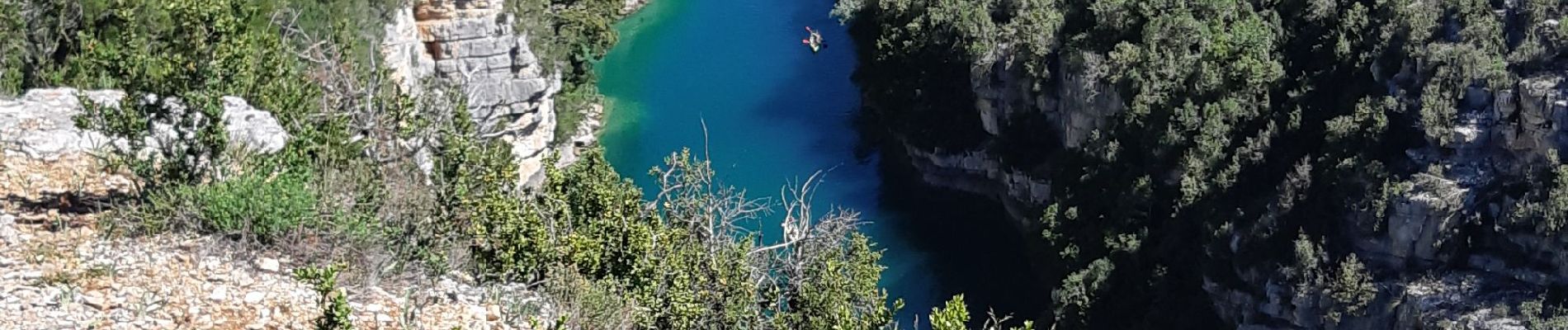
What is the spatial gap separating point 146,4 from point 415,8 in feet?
33.8

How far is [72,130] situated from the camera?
13.4m

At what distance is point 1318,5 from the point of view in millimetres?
27172

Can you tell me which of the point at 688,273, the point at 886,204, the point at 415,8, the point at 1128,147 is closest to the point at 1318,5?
the point at 1128,147

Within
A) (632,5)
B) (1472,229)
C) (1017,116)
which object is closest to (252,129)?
Result: (1472,229)

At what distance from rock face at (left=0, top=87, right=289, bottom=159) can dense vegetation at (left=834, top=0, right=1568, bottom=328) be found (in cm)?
1572

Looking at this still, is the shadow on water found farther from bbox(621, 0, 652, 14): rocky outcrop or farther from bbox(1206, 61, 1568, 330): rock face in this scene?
bbox(621, 0, 652, 14): rocky outcrop

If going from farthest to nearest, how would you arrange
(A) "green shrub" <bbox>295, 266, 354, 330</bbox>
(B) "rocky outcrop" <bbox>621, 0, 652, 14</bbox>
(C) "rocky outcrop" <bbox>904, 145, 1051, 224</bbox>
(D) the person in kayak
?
(B) "rocky outcrop" <bbox>621, 0, 652, 14</bbox> < (D) the person in kayak < (C) "rocky outcrop" <bbox>904, 145, 1051, 224</bbox> < (A) "green shrub" <bbox>295, 266, 354, 330</bbox>

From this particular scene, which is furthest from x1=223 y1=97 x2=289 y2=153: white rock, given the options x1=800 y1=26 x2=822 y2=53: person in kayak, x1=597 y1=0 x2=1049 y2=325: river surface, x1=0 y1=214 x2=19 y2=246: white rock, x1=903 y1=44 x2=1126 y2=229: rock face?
x1=800 y1=26 x2=822 y2=53: person in kayak

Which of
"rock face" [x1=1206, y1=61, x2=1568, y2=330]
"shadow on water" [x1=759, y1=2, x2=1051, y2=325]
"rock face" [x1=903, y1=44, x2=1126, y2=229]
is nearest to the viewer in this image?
"rock face" [x1=1206, y1=61, x2=1568, y2=330]

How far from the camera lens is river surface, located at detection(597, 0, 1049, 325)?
29594 mm

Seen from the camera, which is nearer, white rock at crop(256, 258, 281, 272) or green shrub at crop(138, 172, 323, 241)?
white rock at crop(256, 258, 281, 272)

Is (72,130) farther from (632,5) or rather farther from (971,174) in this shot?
(632,5)

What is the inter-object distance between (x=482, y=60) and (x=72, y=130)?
14.9 meters

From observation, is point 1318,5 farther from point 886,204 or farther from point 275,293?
point 275,293
